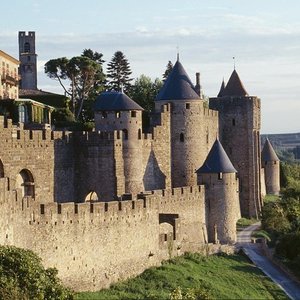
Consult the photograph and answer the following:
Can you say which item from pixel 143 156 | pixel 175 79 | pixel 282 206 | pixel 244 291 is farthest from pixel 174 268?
pixel 282 206

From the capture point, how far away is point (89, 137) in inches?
1593

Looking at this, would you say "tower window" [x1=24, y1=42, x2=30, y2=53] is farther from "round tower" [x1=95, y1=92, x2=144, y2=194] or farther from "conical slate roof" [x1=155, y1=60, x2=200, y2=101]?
"round tower" [x1=95, y1=92, x2=144, y2=194]

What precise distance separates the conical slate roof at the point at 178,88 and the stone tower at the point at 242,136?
7.96 meters

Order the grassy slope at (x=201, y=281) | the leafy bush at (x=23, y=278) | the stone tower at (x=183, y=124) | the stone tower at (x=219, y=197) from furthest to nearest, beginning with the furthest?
the stone tower at (x=183, y=124)
the stone tower at (x=219, y=197)
the grassy slope at (x=201, y=281)
the leafy bush at (x=23, y=278)

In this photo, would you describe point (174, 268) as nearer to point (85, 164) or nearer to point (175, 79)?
point (85, 164)

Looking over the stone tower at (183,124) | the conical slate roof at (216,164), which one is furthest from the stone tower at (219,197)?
Answer: the stone tower at (183,124)

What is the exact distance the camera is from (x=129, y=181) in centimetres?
4131

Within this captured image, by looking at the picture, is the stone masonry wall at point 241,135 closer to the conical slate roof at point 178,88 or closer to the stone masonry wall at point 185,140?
the stone masonry wall at point 185,140

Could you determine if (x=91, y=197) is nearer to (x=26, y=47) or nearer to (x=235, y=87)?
(x=235, y=87)

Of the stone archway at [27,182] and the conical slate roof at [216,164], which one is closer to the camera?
the stone archway at [27,182]

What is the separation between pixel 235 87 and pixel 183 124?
10.4 metres

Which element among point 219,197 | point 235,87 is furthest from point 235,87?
point 219,197

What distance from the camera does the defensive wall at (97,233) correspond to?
26.7 m

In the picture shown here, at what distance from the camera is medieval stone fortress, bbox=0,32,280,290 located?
28.6 metres
